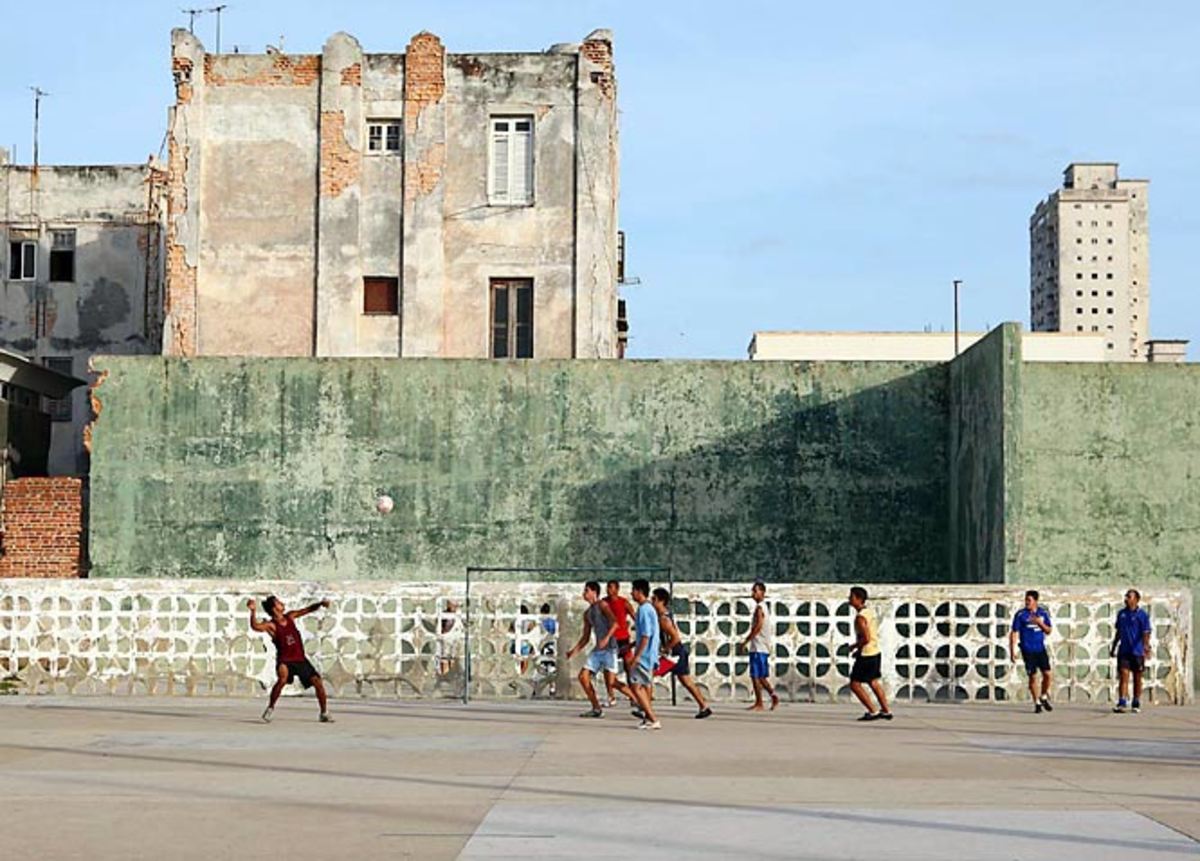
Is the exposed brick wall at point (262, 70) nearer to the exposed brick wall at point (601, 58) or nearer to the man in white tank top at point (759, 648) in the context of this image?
the exposed brick wall at point (601, 58)

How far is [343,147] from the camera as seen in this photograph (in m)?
41.0

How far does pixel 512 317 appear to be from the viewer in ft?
135

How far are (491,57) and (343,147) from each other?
143 inches


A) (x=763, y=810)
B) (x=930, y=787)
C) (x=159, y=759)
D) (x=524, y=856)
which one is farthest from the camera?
(x=159, y=759)

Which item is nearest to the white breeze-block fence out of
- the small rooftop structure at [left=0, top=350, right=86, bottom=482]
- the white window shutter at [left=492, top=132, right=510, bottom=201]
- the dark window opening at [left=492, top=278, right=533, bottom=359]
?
the small rooftop structure at [left=0, top=350, right=86, bottom=482]

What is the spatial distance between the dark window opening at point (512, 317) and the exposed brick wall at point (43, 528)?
10.9 m

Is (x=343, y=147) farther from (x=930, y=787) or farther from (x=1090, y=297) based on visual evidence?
(x=1090, y=297)

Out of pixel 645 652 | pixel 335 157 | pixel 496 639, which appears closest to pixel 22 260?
pixel 335 157

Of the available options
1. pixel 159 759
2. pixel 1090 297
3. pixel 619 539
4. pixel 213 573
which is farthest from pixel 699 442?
pixel 1090 297

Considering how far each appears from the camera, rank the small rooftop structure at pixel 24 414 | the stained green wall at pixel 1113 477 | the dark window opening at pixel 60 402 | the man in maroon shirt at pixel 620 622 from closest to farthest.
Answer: the man in maroon shirt at pixel 620 622
the stained green wall at pixel 1113 477
the small rooftop structure at pixel 24 414
the dark window opening at pixel 60 402

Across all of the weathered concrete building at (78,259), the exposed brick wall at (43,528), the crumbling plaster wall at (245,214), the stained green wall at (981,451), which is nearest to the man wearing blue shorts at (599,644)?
the stained green wall at (981,451)

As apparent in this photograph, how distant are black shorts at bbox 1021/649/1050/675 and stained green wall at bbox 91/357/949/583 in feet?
20.4

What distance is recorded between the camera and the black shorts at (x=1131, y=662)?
2531 cm

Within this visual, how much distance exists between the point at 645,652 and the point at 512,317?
18.9 metres
